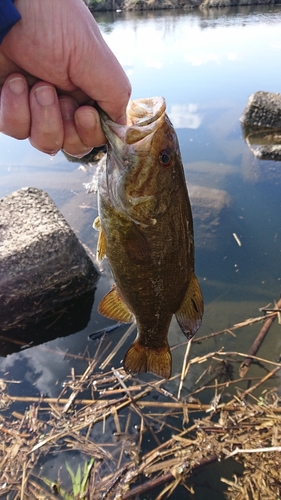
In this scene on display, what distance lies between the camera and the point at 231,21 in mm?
25703

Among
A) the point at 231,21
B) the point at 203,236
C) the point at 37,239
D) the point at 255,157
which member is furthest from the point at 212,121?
the point at 231,21

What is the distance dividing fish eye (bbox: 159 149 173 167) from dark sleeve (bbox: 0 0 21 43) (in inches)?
31.1

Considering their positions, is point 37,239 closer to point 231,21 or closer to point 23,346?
point 23,346

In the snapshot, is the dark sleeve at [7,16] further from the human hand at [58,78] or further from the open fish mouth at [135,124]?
the open fish mouth at [135,124]

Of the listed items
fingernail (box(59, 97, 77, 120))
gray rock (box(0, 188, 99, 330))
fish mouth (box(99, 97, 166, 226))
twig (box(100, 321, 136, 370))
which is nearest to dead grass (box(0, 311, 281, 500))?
twig (box(100, 321, 136, 370))

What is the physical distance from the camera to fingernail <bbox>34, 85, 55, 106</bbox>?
→ 165cm

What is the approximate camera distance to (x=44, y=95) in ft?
5.43

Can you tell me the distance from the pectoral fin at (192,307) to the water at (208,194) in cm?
178

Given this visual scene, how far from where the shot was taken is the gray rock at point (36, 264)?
14.3 feet

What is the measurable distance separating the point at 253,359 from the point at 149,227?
275cm

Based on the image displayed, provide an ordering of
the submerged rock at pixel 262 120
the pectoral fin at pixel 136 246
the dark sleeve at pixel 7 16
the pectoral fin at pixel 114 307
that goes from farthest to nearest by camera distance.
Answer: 1. the submerged rock at pixel 262 120
2. the pectoral fin at pixel 114 307
3. the pectoral fin at pixel 136 246
4. the dark sleeve at pixel 7 16

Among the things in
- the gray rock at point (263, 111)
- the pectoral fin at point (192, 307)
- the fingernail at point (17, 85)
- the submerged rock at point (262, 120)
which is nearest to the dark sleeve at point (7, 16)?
the fingernail at point (17, 85)

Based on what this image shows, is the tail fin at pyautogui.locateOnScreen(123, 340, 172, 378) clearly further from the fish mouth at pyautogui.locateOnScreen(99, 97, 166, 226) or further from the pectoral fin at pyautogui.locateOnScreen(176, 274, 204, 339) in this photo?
the fish mouth at pyautogui.locateOnScreen(99, 97, 166, 226)

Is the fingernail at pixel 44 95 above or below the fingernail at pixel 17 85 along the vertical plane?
below
